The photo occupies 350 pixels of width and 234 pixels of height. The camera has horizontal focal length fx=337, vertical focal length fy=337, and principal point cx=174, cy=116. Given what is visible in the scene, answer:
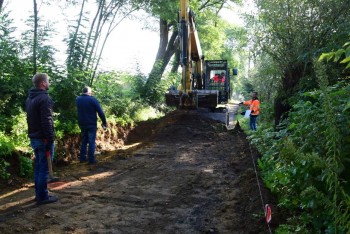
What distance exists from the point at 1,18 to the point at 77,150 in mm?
3984

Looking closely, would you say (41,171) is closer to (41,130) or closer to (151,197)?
(41,130)

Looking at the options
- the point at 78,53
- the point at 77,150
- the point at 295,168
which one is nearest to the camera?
the point at 295,168

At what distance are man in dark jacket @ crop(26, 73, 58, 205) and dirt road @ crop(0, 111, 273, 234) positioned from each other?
0.29 metres

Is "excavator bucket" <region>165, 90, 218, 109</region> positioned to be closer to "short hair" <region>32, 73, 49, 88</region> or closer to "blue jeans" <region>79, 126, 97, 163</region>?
"blue jeans" <region>79, 126, 97, 163</region>

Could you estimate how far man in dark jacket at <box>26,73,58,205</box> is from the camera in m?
5.53

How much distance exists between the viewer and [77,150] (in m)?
9.47

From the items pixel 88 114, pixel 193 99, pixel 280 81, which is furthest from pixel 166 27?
pixel 88 114

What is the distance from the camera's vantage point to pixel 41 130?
18.3 feet

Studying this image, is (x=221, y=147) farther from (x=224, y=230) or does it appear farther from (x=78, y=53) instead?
(x=224, y=230)

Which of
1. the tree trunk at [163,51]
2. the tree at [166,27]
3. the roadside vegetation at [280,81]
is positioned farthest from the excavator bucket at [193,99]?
the tree trunk at [163,51]

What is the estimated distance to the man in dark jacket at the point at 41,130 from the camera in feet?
18.1

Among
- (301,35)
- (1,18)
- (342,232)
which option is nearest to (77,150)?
(1,18)

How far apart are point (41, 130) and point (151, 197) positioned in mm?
2169

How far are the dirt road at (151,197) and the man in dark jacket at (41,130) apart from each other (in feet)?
0.94
